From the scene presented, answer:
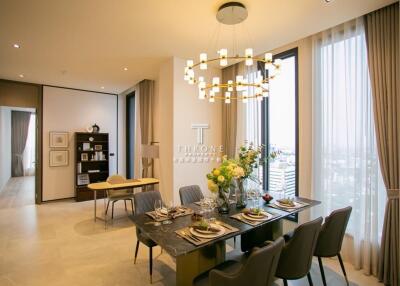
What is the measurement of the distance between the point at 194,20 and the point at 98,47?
1758 mm

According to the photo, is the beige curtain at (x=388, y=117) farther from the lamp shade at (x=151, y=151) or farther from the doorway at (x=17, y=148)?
the doorway at (x=17, y=148)

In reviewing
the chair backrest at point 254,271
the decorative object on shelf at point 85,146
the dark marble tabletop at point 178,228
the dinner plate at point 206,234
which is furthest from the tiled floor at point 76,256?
the decorative object on shelf at point 85,146

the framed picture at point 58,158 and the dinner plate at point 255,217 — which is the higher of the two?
the framed picture at point 58,158

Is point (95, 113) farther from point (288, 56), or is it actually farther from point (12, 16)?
point (288, 56)

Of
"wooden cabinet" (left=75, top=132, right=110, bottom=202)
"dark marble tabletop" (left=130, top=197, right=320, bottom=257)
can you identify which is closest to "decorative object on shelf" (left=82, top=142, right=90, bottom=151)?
"wooden cabinet" (left=75, top=132, right=110, bottom=202)

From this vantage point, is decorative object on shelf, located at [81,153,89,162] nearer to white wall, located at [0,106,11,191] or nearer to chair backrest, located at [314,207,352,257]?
white wall, located at [0,106,11,191]

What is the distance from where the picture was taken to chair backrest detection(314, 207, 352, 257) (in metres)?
2.16

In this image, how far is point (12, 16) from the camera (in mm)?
2684

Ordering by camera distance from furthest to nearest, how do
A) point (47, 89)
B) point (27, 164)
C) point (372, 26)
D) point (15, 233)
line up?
point (27, 164), point (47, 89), point (15, 233), point (372, 26)

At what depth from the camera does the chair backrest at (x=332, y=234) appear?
7.09 feet

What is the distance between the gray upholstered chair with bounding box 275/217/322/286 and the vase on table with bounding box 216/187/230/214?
75 centimetres

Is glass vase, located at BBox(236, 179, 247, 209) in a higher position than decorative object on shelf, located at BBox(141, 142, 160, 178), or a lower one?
lower

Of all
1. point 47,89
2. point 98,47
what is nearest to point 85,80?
point 47,89

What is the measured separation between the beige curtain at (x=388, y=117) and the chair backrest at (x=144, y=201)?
2694 mm
